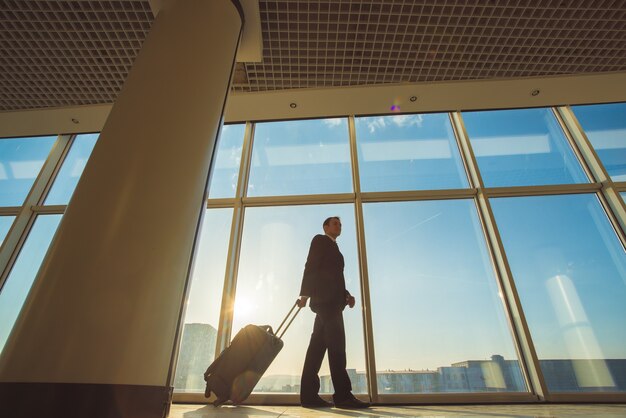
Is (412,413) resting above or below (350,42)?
below

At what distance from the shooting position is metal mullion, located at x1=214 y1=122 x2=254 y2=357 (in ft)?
8.02

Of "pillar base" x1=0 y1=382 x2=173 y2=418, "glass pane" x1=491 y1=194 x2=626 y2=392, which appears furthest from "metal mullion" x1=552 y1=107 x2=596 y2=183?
"pillar base" x1=0 y1=382 x2=173 y2=418

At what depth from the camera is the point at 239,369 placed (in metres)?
1.75

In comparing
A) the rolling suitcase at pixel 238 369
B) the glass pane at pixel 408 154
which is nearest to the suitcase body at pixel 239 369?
the rolling suitcase at pixel 238 369

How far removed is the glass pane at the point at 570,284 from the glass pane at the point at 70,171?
463 centimetres

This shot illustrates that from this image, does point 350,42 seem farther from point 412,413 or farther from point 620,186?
point 620,186

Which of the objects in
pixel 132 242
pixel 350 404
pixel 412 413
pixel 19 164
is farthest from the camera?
pixel 19 164

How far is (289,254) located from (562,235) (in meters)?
2.50

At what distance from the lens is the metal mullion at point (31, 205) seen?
3.11 metres

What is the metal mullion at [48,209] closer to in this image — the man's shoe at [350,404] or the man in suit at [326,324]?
the man in suit at [326,324]

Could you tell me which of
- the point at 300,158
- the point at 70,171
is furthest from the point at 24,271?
the point at 300,158

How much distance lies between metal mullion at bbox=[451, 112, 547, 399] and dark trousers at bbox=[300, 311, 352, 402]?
1.49 m

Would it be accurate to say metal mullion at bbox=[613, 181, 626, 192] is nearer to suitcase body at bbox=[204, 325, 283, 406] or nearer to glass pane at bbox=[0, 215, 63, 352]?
suitcase body at bbox=[204, 325, 283, 406]

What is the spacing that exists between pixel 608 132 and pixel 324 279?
12.1 feet
